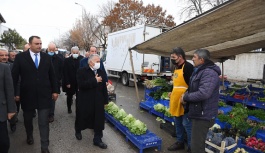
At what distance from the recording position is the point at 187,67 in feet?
12.7

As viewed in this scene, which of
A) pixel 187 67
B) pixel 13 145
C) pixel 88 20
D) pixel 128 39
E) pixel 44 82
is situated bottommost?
pixel 13 145

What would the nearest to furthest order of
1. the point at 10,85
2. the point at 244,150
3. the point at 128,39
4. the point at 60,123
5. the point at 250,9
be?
the point at 250,9 < the point at 10,85 < the point at 244,150 < the point at 60,123 < the point at 128,39

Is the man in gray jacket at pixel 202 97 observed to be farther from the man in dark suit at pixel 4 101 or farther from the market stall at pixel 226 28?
the man in dark suit at pixel 4 101

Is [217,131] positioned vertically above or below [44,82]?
below

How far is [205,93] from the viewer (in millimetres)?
2871

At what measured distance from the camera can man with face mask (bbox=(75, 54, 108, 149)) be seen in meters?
3.97

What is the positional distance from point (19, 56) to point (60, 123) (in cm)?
255

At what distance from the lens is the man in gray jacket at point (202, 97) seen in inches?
114

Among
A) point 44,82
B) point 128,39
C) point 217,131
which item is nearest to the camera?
point 44,82

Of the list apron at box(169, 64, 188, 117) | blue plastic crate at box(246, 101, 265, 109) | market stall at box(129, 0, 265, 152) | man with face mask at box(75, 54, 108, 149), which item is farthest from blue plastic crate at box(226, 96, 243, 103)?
man with face mask at box(75, 54, 108, 149)

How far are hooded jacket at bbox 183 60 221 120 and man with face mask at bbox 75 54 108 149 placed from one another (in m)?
1.81

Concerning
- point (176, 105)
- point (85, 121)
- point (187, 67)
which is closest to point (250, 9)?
point (187, 67)

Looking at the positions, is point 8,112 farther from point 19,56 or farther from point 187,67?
point 187,67

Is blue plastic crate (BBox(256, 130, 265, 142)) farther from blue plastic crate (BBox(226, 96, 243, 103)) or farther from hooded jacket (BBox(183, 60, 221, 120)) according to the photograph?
blue plastic crate (BBox(226, 96, 243, 103))
